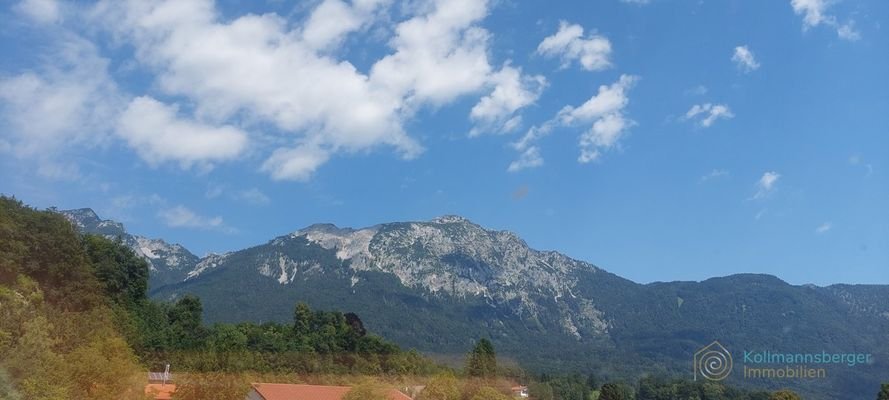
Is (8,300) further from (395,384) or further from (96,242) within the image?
(395,384)

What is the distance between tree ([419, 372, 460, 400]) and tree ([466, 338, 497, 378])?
11577mm

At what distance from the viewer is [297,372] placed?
183 feet

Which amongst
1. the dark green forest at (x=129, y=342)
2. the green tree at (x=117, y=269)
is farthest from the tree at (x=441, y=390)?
the green tree at (x=117, y=269)

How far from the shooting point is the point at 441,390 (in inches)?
1683

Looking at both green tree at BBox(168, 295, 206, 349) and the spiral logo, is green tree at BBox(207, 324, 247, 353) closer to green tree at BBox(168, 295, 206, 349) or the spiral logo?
green tree at BBox(168, 295, 206, 349)

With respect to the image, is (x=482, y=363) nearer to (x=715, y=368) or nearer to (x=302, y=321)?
(x=302, y=321)

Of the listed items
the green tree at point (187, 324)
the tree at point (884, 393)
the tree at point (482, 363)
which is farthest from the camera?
the green tree at point (187, 324)

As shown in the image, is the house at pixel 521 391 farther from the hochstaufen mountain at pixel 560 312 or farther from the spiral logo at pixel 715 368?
the hochstaufen mountain at pixel 560 312

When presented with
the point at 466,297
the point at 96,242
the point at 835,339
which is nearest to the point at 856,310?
the point at 835,339

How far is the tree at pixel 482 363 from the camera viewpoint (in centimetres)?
5641

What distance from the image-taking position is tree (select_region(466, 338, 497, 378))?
5641 centimetres

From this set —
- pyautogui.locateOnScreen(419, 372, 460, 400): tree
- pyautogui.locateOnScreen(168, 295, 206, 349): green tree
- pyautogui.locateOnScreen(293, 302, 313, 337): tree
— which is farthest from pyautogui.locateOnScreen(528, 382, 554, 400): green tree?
pyautogui.locateOnScreen(168, 295, 206, 349): green tree

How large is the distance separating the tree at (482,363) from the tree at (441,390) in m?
11.6

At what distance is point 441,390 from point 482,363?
601 inches
